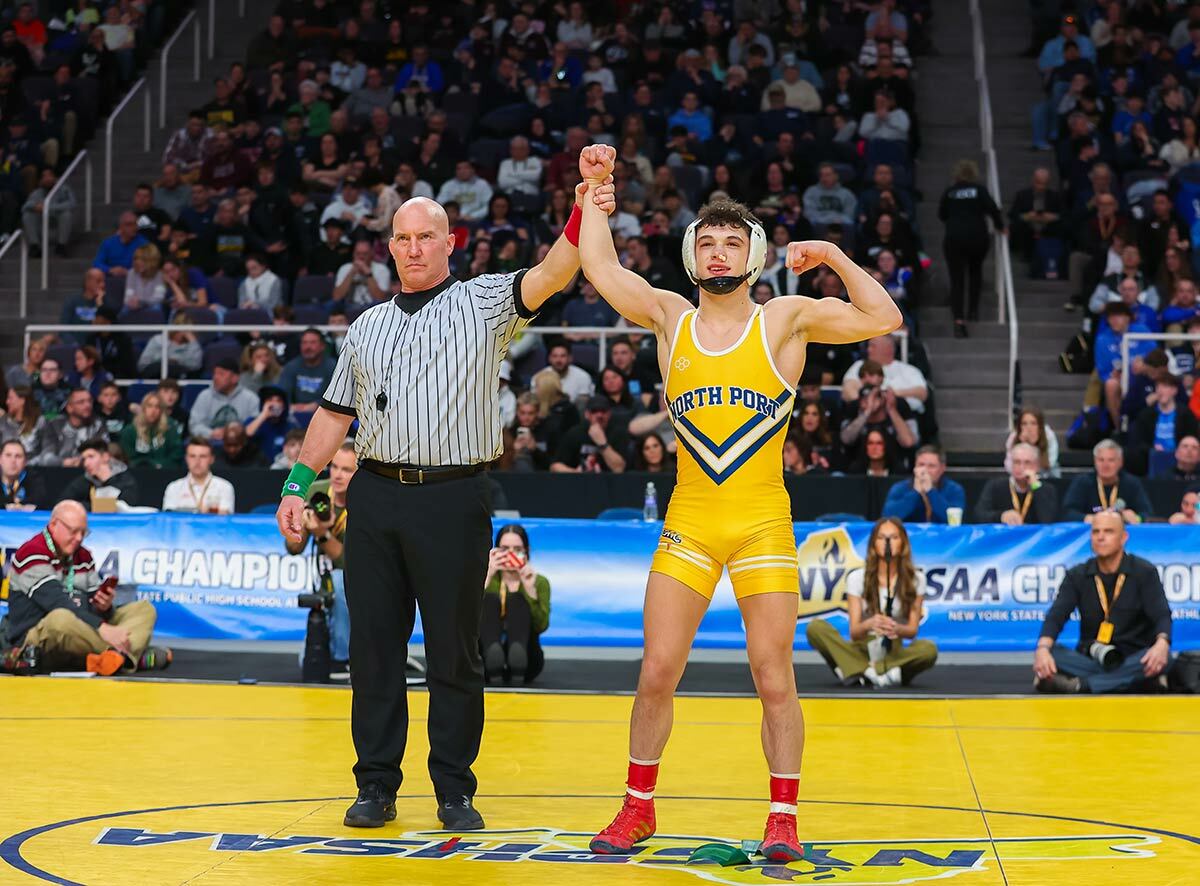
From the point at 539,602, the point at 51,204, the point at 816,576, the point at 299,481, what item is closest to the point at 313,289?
the point at 51,204

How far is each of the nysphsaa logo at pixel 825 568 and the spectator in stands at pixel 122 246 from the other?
952cm

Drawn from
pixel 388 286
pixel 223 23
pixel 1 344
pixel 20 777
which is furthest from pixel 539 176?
pixel 20 777

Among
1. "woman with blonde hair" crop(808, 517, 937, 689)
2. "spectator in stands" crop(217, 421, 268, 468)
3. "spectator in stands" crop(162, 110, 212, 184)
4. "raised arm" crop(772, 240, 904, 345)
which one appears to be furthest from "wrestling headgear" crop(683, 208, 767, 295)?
"spectator in stands" crop(162, 110, 212, 184)

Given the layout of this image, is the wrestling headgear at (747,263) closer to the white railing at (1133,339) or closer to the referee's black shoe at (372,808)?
the referee's black shoe at (372,808)

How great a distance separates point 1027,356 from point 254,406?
24.6 feet

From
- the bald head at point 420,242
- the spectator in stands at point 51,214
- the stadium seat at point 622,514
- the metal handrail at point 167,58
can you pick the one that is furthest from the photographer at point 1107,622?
the metal handrail at point 167,58

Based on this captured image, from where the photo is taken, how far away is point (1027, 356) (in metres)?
17.9

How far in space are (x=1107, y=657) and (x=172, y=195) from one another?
1269cm

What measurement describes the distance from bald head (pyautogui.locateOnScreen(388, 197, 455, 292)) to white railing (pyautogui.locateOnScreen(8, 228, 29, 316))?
1381 cm

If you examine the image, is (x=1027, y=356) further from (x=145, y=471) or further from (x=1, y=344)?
(x=1, y=344)

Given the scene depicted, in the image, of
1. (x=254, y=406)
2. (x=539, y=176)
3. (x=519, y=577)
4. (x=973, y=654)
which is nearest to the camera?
(x=519, y=577)

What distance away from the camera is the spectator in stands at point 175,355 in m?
17.0

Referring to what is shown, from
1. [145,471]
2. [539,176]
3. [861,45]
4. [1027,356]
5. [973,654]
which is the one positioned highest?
[861,45]

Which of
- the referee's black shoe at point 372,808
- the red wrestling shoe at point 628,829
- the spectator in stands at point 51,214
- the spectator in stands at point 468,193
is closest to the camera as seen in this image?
the red wrestling shoe at point 628,829
